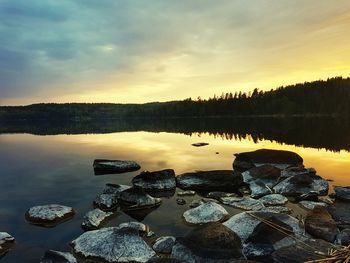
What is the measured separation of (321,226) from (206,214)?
4.31m

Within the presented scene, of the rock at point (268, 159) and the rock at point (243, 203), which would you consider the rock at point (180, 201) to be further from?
the rock at point (268, 159)

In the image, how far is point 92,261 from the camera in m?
10.4

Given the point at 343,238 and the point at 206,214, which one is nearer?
the point at 343,238

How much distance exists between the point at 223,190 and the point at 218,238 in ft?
30.6

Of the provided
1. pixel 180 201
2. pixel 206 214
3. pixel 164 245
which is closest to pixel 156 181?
pixel 180 201

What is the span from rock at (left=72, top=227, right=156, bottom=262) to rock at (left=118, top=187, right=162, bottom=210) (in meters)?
4.31

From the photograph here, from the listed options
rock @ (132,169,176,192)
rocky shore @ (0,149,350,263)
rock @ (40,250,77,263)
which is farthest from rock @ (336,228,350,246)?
rock @ (132,169,176,192)

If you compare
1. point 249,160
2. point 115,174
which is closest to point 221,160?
point 249,160

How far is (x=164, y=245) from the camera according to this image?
1104 centimetres

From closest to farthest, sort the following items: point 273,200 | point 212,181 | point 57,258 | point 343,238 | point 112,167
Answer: point 57,258, point 343,238, point 273,200, point 212,181, point 112,167

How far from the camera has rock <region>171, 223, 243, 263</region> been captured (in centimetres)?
1002

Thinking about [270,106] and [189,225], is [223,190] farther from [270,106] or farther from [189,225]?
[270,106]

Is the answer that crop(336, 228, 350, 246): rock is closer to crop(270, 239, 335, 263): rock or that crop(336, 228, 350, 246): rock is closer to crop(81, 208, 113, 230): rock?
crop(270, 239, 335, 263): rock

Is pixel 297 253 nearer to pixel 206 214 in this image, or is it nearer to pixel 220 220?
pixel 220 220
